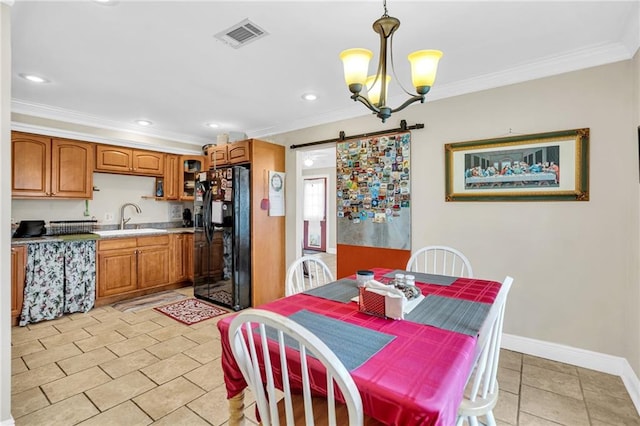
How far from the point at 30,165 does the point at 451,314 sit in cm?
454

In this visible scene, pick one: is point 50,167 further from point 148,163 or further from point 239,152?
point 239,152

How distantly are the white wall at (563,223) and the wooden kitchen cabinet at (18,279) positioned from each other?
419 cm

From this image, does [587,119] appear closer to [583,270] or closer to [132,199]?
[583,270]

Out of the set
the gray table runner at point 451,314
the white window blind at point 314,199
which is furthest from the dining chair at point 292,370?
the white window blind at point 314,199

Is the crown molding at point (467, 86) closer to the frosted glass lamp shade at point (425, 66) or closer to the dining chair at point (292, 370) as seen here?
the frosted glass lamp shade at point (425, 66)

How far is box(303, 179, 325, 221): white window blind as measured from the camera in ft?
26.7

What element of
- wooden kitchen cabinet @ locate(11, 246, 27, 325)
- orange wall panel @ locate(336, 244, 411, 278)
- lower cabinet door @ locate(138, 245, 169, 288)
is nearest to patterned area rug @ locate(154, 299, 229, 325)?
lower cabinet door @ locate(138, 245, 169, 288)

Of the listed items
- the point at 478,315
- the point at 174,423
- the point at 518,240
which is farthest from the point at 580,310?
the point at 174,423

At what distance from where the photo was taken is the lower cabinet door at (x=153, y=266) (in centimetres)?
421

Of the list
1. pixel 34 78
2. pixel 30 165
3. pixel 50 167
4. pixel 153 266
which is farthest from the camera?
pixel 153 266

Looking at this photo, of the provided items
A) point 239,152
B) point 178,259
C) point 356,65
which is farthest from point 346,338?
Result: point 178,259

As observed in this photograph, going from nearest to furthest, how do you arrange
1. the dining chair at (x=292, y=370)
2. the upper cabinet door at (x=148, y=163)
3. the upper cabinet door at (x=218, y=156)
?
the dining chair at (x=292, y=370)
the upper cabinet door at (x=218, y=156)
the upper cabinet door at (x=148, y=163)

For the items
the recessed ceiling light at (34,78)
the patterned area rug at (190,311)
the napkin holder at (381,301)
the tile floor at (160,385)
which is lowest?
the tile floor at (160,385)

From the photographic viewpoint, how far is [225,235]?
386cm
